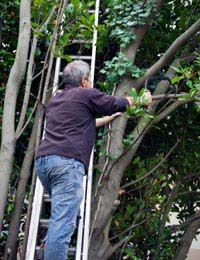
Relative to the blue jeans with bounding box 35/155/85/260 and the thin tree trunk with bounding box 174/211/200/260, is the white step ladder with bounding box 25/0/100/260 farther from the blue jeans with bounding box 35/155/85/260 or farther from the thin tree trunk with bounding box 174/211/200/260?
the thin tree trunk with bounding box 174/211/200/260

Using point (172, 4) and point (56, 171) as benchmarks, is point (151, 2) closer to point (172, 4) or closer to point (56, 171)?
point (172, 4)

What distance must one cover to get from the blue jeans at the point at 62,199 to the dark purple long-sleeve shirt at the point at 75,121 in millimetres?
57

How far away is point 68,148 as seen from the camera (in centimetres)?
279

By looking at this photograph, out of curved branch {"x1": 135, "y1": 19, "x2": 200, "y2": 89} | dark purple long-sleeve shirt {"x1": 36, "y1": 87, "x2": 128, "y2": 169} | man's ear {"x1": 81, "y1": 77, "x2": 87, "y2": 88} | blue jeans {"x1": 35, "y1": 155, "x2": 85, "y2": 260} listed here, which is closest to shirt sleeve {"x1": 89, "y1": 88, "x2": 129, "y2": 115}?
dark purple long-sleeve shirt {"x1": 36, "y1": 87, "x2": 128, "y2": 169}

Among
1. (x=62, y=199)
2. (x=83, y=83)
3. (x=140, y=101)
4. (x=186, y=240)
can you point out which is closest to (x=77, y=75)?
(x=83, y=83)

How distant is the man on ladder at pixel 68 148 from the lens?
271 cm

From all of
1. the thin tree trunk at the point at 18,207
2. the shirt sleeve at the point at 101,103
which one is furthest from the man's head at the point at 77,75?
the thin tree trunk at the point at 18,207

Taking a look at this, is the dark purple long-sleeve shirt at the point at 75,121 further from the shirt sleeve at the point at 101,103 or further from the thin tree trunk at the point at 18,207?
the thin tree trunk at the point at 18,207

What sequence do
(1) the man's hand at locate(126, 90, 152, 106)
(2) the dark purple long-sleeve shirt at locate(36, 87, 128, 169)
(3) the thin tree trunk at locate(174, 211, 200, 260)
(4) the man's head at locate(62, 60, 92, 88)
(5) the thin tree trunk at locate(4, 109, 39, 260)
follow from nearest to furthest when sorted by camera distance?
(2) the dark purple long-sleeve shirt at locate(36, 87, 128, 169)
(4) the man's head at locate(62, 60, 92, 88)
(1) the man's hand at locate(126, 90, 152, 106)
(5) the thin tree trunk at locate(4, 109, 39, 260)
(3) the thin tree trunk at locate(174, 211, 200, 260)

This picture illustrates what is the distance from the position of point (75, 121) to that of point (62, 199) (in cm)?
49

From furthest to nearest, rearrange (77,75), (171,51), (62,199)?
(171,51) → (77,75) → (62,199)

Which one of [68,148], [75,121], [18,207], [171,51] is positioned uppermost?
[171,51]

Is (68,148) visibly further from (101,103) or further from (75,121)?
(101,103)

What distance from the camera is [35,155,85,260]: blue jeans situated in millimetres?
2688
